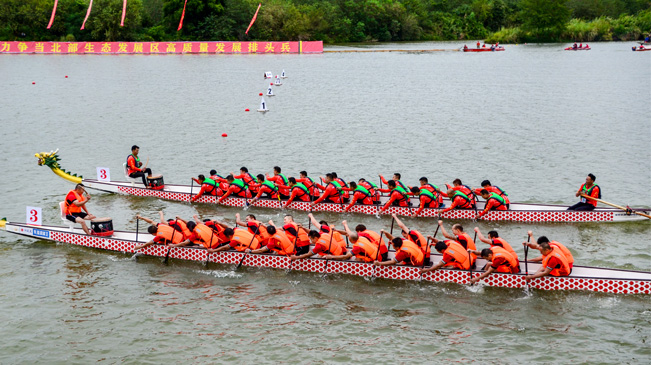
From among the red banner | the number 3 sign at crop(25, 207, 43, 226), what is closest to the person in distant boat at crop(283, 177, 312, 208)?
the number 3 sign at crop(25, 207, 43, 226)

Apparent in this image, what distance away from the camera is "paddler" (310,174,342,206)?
62.3ft

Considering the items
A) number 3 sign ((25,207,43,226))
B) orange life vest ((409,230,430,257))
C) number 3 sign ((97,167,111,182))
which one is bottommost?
orange life vest ((409,230,430,257))

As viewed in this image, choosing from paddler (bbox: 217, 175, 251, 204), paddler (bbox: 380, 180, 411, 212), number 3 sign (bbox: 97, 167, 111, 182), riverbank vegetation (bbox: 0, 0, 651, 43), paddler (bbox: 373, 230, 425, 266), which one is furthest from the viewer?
riverbank vegetation (bbox: 0, 0, 651, 43)

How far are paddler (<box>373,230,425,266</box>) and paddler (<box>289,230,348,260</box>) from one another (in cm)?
96

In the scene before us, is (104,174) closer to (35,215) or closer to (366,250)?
(35,215)

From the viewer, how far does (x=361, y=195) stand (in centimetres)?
1878

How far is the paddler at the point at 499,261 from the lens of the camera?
1332cm

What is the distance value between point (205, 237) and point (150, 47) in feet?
199

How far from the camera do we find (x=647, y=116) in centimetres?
3328

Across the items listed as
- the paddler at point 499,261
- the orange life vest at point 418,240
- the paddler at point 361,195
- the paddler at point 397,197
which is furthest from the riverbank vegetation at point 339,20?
the paddler at point 499,261

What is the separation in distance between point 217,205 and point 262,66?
4047cm

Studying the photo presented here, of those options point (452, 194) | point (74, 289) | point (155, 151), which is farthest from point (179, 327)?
point (155, 151)

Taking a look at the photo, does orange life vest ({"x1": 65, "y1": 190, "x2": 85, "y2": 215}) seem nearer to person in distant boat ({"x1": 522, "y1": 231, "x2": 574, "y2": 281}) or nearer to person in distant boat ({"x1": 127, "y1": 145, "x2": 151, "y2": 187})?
person in distant boat ({"x1": 127, "y1": 145, "x2": 151, "y2": 187})

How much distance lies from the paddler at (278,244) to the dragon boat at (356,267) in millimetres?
146
